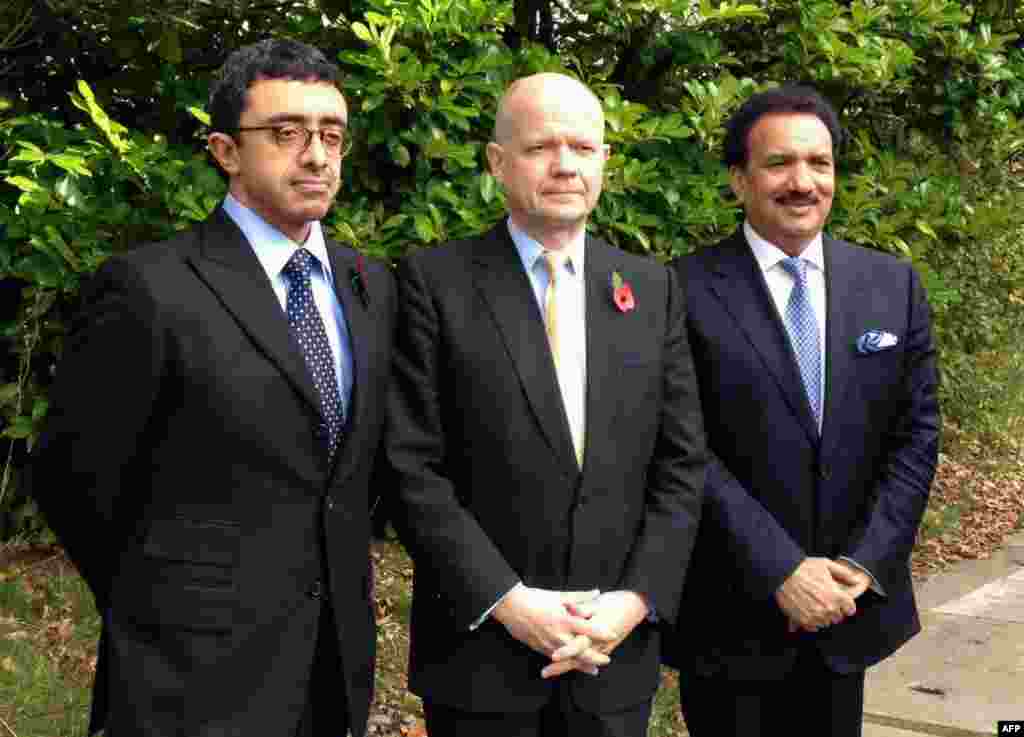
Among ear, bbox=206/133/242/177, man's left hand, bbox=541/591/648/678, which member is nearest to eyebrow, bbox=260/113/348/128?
ear, bbox=206/133/242/177

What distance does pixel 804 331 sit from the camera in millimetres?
3764

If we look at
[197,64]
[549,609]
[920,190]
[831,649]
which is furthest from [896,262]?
[197,64]

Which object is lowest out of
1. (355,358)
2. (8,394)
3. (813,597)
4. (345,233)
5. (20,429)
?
(813,597)

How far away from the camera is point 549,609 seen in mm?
3186

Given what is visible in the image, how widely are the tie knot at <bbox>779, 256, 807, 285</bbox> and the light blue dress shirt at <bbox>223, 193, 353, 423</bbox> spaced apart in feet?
4.22

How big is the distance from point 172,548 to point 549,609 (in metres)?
0.87

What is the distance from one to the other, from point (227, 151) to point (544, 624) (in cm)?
133

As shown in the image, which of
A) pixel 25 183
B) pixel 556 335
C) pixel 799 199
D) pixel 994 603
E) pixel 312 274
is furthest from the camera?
pixel 994 603

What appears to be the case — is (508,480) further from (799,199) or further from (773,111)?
(773,111)

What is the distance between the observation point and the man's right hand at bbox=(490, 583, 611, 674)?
10.4 ft

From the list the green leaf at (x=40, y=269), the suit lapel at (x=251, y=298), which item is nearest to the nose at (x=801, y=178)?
the suit lapel at (x=251, y=298)

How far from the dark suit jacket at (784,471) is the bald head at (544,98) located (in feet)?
2.28

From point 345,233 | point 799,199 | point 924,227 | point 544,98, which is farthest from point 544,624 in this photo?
point 924,227

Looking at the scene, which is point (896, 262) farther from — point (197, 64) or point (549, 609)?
point (197, 64)
